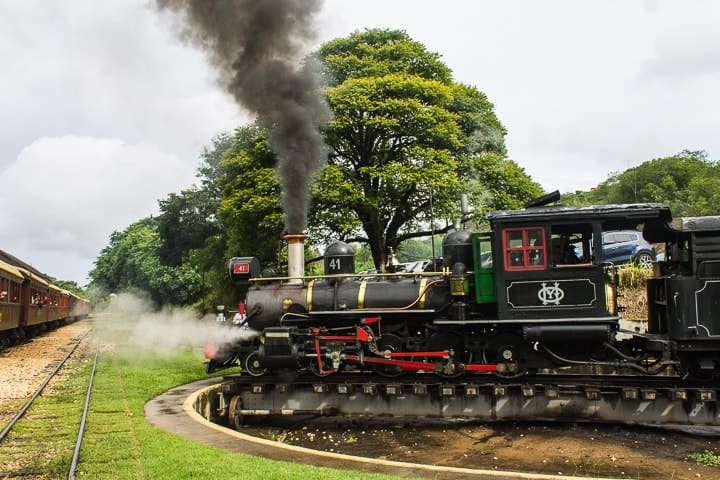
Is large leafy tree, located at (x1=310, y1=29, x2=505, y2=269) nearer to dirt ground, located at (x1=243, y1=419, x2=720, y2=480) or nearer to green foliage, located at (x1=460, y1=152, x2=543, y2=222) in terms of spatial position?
green foliage, located at (x1=460, y1=152, x2=543, y2=222)

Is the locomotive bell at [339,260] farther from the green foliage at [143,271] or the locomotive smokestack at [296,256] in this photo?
the green foliage at [143,271]

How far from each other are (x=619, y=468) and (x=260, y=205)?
14986 millimetres

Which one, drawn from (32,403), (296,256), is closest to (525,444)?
(296,256)

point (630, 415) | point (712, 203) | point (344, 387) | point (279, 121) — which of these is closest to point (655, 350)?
point (630, 415)

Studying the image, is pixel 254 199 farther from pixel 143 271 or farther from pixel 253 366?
pixel 143 271

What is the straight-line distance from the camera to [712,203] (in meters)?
37.8

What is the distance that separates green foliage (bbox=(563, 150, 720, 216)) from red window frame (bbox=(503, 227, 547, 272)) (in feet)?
122

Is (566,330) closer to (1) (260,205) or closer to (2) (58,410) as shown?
(2) (58,410)

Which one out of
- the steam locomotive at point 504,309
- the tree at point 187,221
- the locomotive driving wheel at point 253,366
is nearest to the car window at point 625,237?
the steam locomotive at point 504,309

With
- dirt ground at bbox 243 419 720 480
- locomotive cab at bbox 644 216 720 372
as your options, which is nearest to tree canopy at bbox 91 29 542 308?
dirt ground at bbox 243 419 720 480

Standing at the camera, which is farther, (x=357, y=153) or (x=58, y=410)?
(x=357, y=153)

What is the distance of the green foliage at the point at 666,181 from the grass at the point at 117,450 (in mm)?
41812

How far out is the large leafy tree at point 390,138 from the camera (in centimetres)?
2070

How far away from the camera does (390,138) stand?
882 inches
